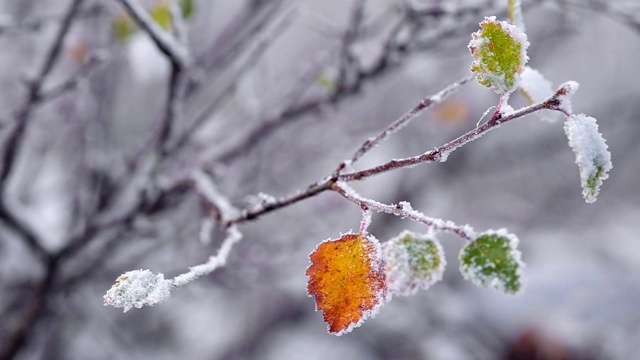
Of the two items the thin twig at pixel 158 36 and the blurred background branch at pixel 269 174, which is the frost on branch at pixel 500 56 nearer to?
the blurred background branch at pixel 269 174

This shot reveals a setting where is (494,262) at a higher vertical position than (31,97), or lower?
lower

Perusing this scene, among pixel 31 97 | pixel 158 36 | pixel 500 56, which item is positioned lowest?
pixel 500 56

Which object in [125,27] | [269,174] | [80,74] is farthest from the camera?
[269,174]

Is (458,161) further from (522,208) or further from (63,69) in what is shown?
(63,69)

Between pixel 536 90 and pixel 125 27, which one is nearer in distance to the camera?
pixel 536 90

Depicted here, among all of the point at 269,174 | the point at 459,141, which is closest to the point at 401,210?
the point at 459,141

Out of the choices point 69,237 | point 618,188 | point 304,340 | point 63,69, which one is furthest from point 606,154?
point 618,188

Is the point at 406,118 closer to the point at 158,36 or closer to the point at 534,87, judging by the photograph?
the point at 534,87
